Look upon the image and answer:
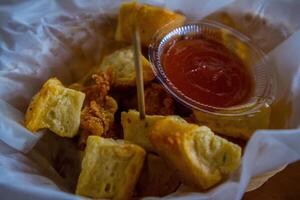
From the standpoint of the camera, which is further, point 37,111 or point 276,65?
point 276,65

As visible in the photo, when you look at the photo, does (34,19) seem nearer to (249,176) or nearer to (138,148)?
(138,148)

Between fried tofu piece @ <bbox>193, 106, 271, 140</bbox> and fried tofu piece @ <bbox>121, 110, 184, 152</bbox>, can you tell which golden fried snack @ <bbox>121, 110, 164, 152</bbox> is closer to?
fried tofu piece @ <bbox>121, 110, 184, 152</bbox>

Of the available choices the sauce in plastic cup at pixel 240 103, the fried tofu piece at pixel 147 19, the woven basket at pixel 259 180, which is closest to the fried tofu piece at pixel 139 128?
the sauce in plastic cup at pixel 240 103

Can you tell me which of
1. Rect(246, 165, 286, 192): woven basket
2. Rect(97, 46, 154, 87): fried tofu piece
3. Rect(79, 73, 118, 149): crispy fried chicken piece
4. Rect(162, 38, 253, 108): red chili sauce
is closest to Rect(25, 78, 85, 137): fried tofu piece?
Rect(79, 73, 118, 149): crispy fried chicken piece

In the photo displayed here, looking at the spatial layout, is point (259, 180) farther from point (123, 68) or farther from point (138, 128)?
point (123, 68)

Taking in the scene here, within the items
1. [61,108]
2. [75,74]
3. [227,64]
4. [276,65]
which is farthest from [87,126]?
[276,65]

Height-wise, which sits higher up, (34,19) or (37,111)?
(34,19)

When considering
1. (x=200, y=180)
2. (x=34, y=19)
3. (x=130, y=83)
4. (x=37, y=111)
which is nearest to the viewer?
(x=200, y=180)
